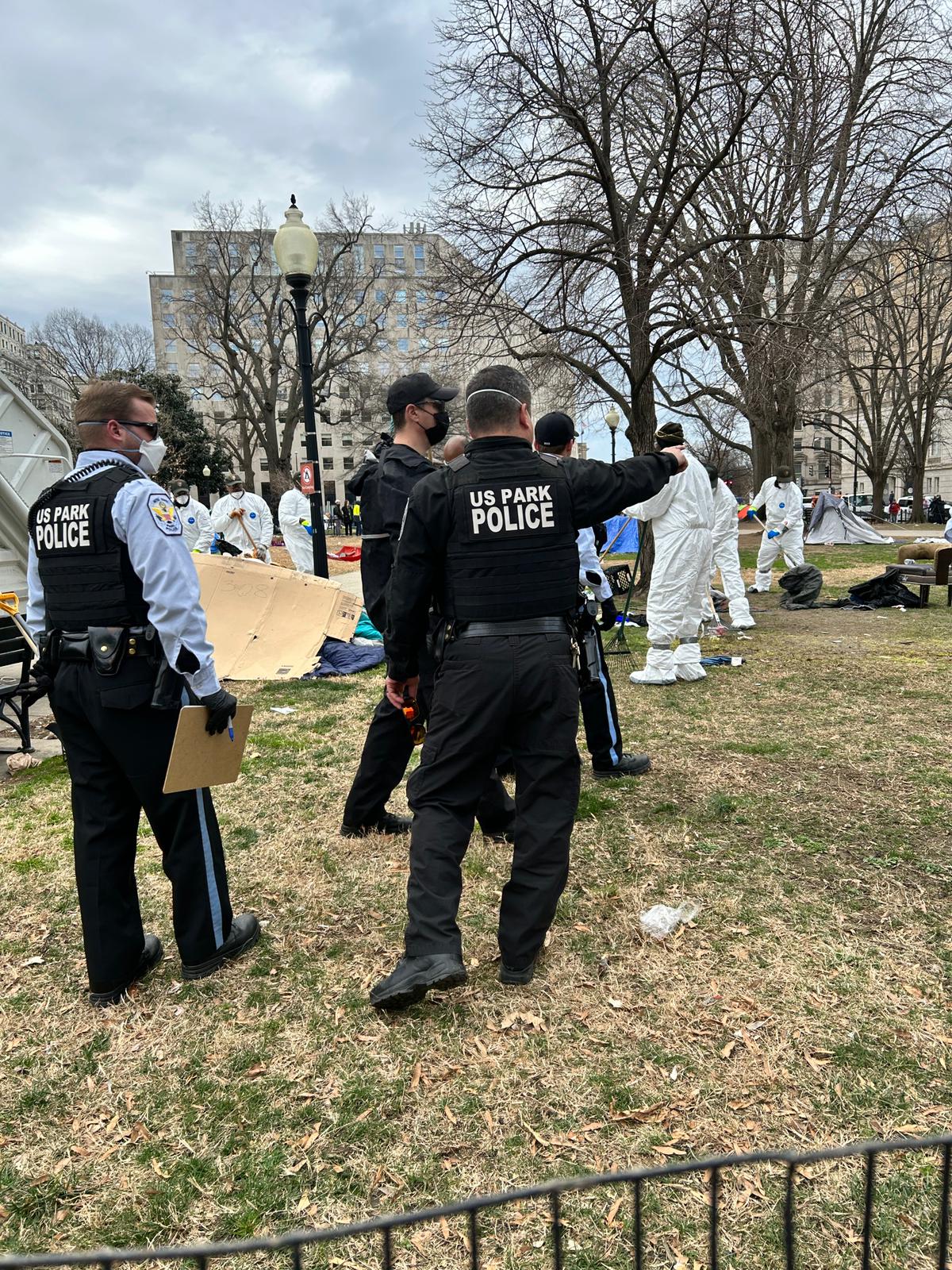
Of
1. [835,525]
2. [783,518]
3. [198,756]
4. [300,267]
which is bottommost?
[198,756]

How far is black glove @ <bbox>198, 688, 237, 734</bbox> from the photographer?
8.79ft

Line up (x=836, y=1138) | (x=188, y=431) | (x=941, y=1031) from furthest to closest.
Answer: (x=188, y=431) → (x=941, y=1031) → (x=836, y=1138)

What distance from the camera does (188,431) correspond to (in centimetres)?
4144

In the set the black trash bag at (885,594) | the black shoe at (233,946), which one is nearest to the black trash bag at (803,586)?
the black trash bag at (885,594)

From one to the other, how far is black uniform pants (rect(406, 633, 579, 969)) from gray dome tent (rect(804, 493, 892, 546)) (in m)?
22.6

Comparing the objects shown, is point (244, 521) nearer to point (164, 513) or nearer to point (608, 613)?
point (608, 613)

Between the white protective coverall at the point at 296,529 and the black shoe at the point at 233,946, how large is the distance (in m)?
10.5

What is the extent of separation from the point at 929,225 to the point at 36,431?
14172mm

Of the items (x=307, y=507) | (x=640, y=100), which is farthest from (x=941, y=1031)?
(x=307, y=507)

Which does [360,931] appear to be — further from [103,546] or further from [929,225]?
[929,225]

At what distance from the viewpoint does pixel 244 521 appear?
12.3 m

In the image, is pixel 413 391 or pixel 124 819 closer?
pixel 124 819

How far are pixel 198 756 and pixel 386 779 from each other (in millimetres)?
1475

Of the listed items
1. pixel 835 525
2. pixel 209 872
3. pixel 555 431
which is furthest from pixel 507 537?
pixel 835 525
